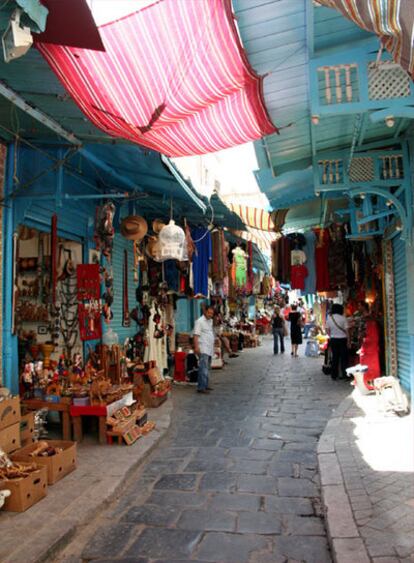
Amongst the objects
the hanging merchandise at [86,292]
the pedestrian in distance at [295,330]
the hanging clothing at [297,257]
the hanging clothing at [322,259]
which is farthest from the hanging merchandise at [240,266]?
the hanging merchandise at [86,292]

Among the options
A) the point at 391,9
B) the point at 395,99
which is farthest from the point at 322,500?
the point at 391,9

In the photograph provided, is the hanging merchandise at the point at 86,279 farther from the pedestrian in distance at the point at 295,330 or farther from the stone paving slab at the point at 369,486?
the pedestrian in distance at the point at 295,330

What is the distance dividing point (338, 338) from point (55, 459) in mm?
8166

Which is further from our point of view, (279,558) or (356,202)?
(356,202)

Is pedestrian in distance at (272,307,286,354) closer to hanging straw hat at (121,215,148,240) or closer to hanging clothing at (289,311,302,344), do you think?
hanging clothing at (289,311,302,344)

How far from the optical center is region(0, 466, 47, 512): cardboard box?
417cm

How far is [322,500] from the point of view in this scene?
14.7 ft

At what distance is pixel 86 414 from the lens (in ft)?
20.9

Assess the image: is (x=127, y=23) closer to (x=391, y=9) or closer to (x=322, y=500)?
(x=391, y=9)

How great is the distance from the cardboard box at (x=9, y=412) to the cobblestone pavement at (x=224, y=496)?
1489mm

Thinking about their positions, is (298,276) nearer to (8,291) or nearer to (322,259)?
(322,259)

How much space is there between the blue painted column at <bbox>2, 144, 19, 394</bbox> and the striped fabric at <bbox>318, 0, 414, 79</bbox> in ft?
16.6

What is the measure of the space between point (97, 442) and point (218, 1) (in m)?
5.43

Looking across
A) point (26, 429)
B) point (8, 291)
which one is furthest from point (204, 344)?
point (26, 429)
